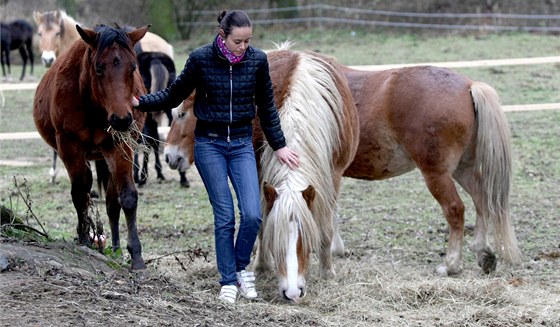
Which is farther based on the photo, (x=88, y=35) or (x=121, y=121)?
(x=88, y=35)

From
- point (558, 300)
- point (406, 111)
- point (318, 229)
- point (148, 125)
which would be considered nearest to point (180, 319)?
point (318, 229)

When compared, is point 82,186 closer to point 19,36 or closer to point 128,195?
point 128,195

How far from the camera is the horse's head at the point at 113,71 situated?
4.78 meters

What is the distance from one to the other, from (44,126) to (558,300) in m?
3.60

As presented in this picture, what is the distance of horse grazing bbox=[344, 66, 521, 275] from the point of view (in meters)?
6.09

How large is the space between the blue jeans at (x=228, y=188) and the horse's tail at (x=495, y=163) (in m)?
2.03

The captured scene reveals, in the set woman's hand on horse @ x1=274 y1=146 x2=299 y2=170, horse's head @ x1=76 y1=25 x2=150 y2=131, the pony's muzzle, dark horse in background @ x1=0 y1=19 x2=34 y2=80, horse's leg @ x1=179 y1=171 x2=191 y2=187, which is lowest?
horse's leg @ x1=179 y1=171 x2=191 y2=187

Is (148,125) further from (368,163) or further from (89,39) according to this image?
(89,39)

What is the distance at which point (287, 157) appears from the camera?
4.86 metres

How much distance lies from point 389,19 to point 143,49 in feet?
37.5

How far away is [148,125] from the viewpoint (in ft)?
32.3

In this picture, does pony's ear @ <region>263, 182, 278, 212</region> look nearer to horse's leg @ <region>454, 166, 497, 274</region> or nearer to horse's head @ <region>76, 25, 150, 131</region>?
horse's head @ <region>76, 25, 150, 131</region>

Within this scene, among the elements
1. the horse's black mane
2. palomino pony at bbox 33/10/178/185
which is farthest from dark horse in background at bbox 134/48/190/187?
the horse's black mane

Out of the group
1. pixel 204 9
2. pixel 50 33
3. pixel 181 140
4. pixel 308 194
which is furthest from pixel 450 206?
pixel 204 9
